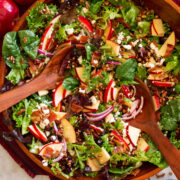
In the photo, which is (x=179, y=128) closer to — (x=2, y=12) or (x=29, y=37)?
(x=29, y=37)

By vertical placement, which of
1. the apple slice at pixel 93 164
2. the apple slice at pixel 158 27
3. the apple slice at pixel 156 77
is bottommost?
the apple slice at pixel 93 164

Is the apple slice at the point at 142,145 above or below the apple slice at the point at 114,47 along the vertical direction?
below

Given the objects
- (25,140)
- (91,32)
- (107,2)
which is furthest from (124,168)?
(107,2)

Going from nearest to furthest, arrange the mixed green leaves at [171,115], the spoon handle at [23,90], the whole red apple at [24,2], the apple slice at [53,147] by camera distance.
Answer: the spoon handle at [23,90], the apple slice at [53,147], the mixed green leaves at [171,115], the whole red apple at [24,2]

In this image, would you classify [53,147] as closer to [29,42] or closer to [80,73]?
[80,73]

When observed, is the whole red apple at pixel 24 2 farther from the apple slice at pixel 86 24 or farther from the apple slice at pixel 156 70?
the apple slice at pixel 156 70

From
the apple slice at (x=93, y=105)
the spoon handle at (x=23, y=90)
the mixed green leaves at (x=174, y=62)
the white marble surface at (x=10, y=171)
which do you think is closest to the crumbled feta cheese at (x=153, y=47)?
the mixed green leaves at (x=174, y=62)

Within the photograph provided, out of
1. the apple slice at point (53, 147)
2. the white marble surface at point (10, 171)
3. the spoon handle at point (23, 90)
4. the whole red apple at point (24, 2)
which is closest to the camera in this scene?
the spoon handle at point (23, 90)

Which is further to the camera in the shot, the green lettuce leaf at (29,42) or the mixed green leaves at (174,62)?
the mixed green leaves at (174,62)
